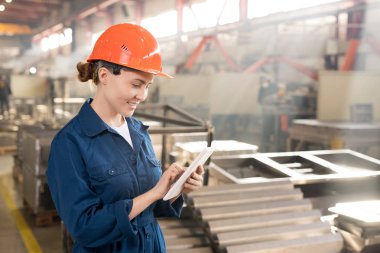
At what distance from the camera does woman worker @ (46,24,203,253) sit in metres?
1.38

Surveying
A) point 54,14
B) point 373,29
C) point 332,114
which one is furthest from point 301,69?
point 54,14

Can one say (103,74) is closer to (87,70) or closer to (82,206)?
(87,70)

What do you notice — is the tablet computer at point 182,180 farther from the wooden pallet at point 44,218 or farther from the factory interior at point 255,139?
the wooden pallet at point 44,218

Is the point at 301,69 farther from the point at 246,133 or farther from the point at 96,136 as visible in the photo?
the point at 96,136

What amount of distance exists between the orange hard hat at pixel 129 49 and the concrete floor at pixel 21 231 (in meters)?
3.19

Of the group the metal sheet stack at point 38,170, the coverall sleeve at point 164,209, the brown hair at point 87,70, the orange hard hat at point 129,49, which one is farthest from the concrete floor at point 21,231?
the orange hard hat at point 129,49

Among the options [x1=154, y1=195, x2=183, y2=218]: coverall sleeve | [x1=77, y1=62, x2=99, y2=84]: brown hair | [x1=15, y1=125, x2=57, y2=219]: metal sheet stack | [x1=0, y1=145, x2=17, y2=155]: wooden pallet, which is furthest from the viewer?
[x1=0, y1=145, x2=17, y2=155]: wooden pallet

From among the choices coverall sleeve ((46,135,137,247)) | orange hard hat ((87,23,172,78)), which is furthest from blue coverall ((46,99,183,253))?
orange hard hat ((87,23,172,78))

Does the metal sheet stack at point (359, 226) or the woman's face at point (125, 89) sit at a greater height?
the woman's face at point (125, 89)

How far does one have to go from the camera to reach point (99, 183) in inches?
56.3

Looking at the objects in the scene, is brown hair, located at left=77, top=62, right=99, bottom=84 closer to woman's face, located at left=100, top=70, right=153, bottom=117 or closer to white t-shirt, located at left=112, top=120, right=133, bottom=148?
woman's face, located at left=100, top=70, right=153, bottom=117

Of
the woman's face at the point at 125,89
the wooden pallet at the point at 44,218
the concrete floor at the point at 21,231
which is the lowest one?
the concrete floor at the point at 21,231

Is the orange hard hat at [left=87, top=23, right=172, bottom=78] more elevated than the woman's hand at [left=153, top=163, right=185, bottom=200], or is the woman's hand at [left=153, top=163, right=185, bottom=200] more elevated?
the orange hard hat at [left=87, top=23, right=172, bottom=78]

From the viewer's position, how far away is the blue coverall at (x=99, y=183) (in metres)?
1.37
